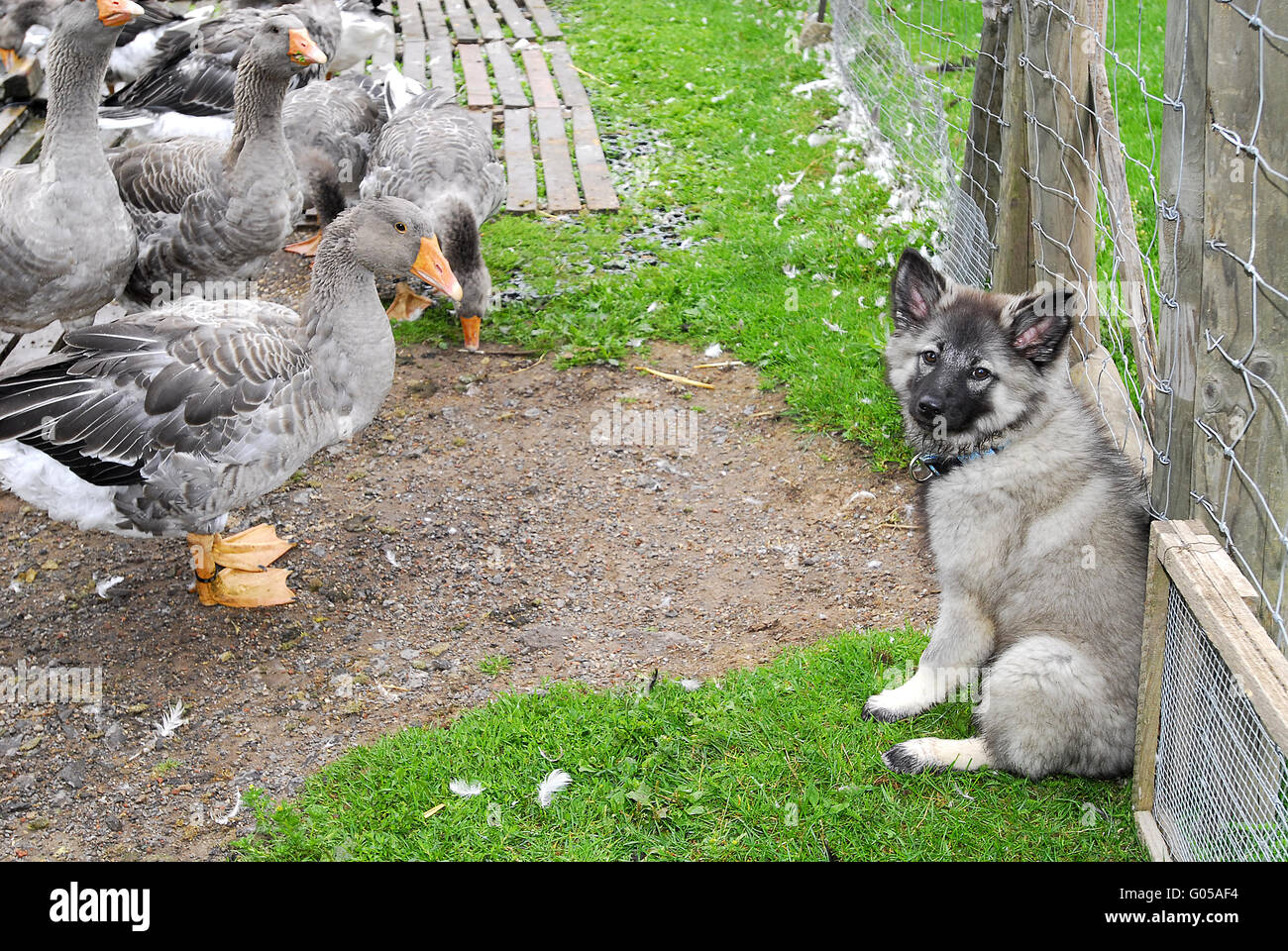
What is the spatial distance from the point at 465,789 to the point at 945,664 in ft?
6.12

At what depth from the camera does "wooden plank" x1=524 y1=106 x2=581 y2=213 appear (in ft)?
28.5

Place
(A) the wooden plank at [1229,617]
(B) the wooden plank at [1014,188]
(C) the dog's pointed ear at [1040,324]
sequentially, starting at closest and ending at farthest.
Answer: (A) the wooden plank at [1229,617] < (C) the dog's pointed ear at [1040,324] < (B) the wooden plank at [1014,188]

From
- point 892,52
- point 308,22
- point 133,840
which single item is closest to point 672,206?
point 892,52

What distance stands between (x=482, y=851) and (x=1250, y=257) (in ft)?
9.97

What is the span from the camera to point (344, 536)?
18.5 ft

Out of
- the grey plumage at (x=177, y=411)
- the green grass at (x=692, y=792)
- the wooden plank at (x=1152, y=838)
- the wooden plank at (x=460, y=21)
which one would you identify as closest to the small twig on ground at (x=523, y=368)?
the grey plumage at (x=177, y=411)

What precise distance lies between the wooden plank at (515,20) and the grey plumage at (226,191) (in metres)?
6.07

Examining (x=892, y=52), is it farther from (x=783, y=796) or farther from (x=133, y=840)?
(x=133, y=840)

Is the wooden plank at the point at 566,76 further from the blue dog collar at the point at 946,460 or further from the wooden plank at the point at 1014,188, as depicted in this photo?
the blue dog collar at the point at 946,460

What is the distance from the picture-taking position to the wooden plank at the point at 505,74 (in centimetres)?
1031

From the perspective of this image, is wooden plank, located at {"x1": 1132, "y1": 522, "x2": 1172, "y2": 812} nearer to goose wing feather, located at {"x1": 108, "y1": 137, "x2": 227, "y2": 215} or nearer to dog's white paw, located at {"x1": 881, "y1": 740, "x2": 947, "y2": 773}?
dog's white paw, located at {"x1": 881, "y1": 740, "x2": 947, "y2": 773}

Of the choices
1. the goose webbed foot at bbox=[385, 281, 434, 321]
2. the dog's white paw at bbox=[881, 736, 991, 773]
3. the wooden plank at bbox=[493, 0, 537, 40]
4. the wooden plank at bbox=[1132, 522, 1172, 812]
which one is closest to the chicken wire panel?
the wooden plank at bbox=[1132, 522, 1172, 812]

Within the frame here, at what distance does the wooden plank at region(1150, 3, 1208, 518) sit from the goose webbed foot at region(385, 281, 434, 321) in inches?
207

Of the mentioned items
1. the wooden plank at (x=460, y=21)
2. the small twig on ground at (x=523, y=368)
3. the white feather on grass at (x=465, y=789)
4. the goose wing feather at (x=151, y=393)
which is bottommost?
the white feather on grass at (x=465, y=789)
